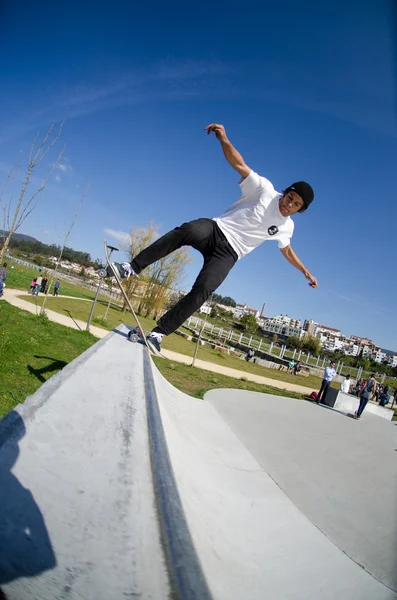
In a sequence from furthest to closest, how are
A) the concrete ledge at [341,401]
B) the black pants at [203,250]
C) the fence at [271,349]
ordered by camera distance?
the fence at [271,349], the concrete ledge at [341,401], the black pants at [203,250]

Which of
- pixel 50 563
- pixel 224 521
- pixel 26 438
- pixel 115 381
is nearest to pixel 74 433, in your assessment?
pixel 26 438

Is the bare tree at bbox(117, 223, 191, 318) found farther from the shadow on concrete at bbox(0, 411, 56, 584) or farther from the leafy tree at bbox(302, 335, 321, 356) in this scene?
the leafy tree at bbox(302, 335, 321, 356)

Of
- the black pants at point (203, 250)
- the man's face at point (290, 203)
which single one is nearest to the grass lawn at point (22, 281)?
the black pants at point (203, 250)

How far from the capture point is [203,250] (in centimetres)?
292

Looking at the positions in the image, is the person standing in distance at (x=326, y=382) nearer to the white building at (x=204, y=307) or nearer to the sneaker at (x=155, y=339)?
the white building at (x=204, y=307)

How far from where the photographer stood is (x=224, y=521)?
4.66ft

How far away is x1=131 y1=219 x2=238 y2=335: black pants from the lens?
275cm

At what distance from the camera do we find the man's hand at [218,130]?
261 cm

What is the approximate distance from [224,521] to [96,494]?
34.3 inches

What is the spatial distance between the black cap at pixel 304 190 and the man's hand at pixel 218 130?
29.4 inches

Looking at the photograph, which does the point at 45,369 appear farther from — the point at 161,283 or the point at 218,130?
the point at 161,283

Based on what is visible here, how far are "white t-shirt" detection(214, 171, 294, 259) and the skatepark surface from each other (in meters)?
1.43

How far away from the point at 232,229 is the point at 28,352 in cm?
553

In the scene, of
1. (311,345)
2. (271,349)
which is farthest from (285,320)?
(271,349)
